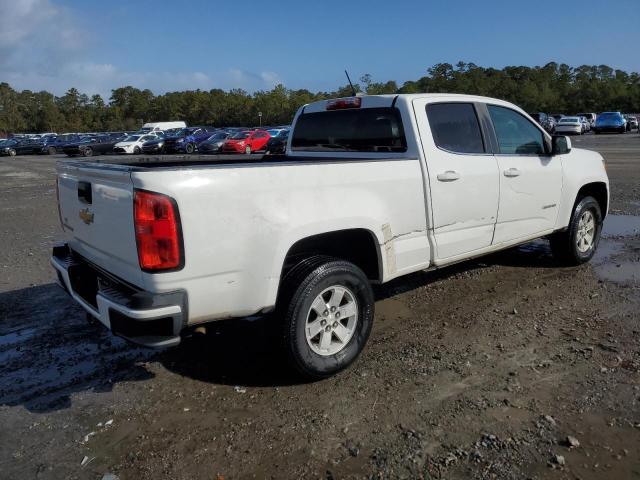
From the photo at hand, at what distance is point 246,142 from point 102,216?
29922mm

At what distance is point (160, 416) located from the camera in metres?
3.33

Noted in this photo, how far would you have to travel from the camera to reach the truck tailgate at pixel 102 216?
9.88ft

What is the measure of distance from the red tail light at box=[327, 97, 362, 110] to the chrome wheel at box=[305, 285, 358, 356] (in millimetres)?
1881

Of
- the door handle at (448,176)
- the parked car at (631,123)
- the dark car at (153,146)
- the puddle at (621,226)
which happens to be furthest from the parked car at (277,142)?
the parked car at (631,123)

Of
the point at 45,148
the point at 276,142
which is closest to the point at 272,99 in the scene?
the point at 45,148

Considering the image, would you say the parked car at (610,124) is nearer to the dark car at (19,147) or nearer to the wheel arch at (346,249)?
the wheel arch at (346,249)

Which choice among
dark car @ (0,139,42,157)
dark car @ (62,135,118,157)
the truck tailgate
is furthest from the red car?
the truck tailgate

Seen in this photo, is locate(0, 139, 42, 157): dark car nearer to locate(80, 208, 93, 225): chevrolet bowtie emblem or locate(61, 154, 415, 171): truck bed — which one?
locate(61, 154, 415, 171): truck bed

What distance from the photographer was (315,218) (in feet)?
11.2

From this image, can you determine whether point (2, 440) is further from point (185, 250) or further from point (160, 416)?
point (185, 250)

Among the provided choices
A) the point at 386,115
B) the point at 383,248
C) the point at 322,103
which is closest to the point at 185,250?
the point at 383,248

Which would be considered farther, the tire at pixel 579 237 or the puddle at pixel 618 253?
the tire at pixel 579 237

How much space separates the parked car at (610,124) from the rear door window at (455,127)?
1604 inches

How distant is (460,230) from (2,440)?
11.6ft
